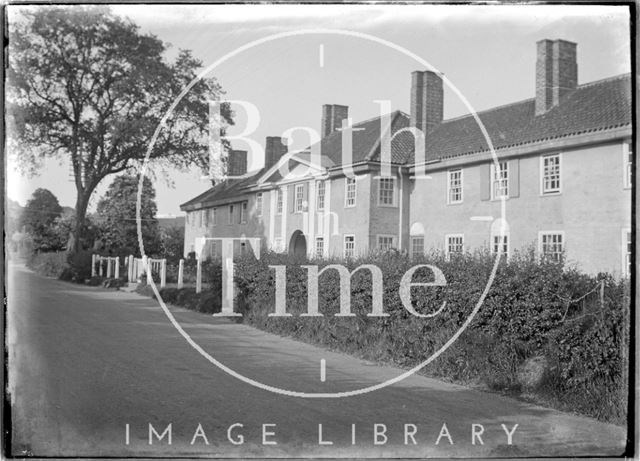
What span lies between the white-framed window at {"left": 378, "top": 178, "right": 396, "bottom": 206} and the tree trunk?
1441 centimetres

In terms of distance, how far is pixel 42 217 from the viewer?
6.16 meters

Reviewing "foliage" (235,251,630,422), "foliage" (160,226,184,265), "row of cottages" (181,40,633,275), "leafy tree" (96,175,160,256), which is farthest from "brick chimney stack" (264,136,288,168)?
"foliage" (235,251,630,422)

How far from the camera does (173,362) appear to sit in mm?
8938

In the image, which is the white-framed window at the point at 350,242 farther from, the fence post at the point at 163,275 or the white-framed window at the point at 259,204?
the fence post at the point at 163,275

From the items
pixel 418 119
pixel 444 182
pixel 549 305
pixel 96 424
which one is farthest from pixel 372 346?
pixel 418 119

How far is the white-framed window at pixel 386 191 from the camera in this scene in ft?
71.3

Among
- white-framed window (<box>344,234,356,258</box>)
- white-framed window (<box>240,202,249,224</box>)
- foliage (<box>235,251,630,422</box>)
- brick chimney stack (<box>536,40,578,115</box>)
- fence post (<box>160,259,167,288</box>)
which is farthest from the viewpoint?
white-framed window (<box>240,202,249,224</box>)

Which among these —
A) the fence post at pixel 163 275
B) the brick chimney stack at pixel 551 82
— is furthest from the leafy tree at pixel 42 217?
the brick chimney stack at pixel 551 82

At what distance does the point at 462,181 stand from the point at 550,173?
116 inches

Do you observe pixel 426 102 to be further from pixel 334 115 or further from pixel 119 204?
pixel 119 204

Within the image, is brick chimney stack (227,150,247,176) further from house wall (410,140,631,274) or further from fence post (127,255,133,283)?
fence post (127,255,133,283)

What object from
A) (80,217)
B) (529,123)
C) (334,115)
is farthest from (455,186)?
(80,217)

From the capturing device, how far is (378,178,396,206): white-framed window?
21.7m

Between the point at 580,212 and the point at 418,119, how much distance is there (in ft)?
27.0
